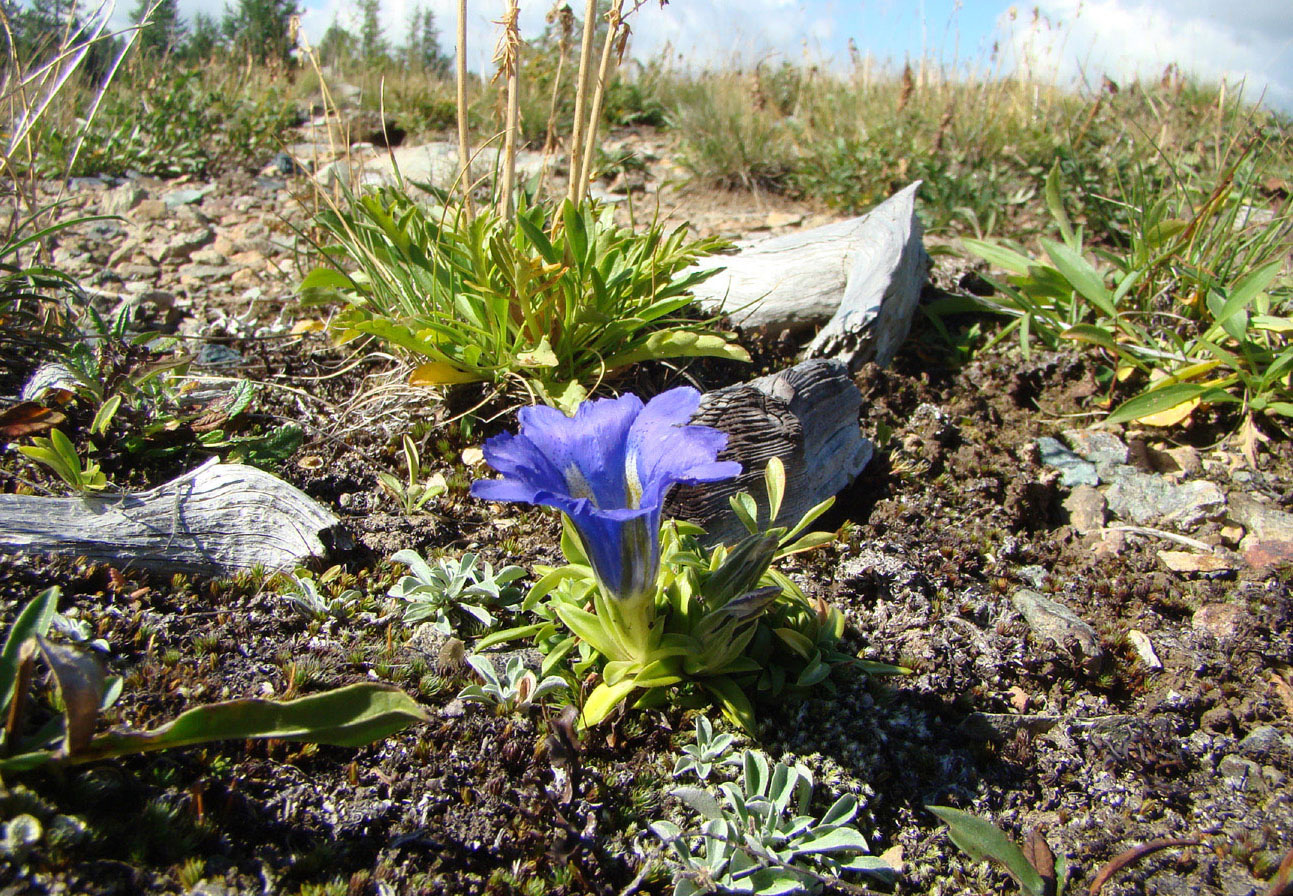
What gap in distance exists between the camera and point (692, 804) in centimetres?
164

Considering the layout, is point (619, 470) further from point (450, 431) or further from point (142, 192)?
point (142, 192)

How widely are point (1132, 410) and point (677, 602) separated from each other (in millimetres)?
2415

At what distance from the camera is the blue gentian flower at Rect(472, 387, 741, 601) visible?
5.08 feet

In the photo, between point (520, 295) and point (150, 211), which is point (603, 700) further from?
point (150, 211)

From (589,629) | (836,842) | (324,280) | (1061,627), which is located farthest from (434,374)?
(1061,627)

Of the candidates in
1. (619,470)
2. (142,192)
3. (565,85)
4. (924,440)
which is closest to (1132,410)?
(924,440)

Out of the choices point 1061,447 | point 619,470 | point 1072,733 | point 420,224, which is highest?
point 420,224

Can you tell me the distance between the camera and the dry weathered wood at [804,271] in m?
3.69

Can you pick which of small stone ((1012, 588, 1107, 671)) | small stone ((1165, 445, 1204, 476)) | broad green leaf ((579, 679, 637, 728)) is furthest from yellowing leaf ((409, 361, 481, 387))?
small stone ((1165, 445, 1204, 476))

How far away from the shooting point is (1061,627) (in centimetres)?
235

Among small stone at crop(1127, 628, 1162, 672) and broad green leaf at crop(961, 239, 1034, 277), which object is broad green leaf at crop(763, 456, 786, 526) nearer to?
small stone at crop(1127, 628, 1162, 672)

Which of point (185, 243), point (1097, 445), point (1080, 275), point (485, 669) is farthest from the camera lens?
point (185, 243)

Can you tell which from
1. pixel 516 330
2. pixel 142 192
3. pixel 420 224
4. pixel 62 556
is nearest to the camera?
pixel 62 556

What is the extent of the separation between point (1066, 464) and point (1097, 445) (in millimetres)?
238
